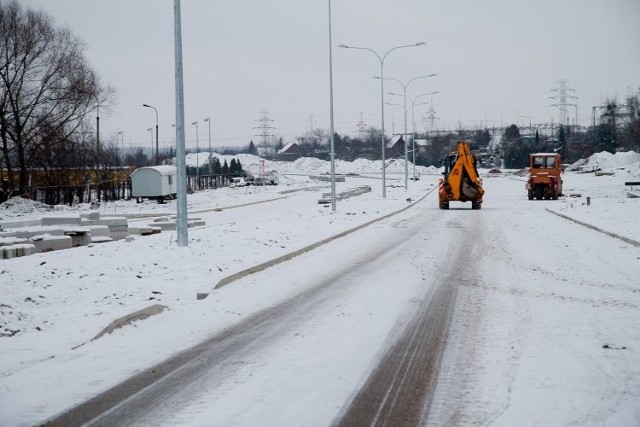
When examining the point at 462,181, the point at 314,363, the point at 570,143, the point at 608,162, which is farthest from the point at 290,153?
the point at 314,363

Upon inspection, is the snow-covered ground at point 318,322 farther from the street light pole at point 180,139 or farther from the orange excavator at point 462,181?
the orange excavator at point 462,181

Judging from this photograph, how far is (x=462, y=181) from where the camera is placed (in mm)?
36375

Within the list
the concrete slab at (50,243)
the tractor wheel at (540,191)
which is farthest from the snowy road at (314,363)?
the tractor wheel at (540,191)

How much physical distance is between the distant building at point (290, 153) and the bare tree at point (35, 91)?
134556 mm

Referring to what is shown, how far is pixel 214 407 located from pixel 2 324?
4318 mm

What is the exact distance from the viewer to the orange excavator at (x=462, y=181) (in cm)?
3594

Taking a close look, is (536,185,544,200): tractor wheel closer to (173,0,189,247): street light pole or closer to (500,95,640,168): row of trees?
(173,0,189,247): street light pole

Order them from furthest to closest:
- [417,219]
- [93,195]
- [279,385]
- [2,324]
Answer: [93,195], [417,219], [2,324], [279,385]

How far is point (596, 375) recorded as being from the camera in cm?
659

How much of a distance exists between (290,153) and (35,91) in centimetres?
13881

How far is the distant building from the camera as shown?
184 meters

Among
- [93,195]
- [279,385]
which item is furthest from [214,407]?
[93,195]

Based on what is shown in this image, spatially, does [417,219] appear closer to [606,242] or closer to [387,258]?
[606,242]

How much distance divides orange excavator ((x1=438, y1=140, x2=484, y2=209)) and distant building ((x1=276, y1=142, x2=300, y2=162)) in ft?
481
